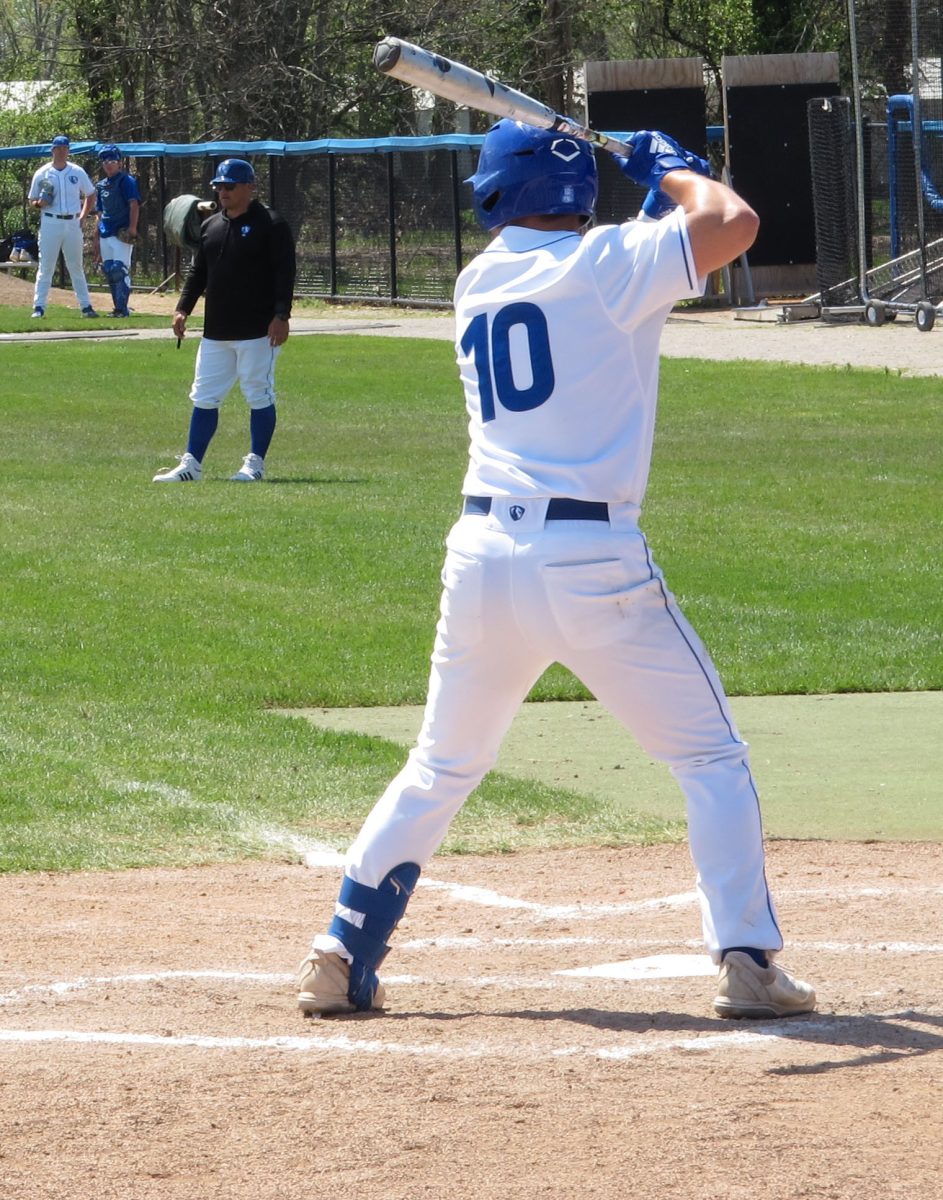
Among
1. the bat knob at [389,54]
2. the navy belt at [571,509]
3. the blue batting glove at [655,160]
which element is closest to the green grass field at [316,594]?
the navy belt at [571,509]

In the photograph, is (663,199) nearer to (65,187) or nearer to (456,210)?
(65,187)

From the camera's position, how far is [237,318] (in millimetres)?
13391

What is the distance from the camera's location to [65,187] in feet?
92.0

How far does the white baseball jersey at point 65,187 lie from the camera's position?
27828mm

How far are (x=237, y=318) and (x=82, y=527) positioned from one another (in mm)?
2273

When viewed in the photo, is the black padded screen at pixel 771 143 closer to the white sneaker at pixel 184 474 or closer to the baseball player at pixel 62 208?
the baseball player at pixel 62 208

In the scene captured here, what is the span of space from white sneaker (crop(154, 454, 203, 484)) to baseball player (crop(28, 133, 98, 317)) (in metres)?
15.3

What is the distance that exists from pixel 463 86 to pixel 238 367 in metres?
9.21

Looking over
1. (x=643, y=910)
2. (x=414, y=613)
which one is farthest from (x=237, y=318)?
(x=643, y=910)

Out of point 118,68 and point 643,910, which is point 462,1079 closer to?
point 643,910

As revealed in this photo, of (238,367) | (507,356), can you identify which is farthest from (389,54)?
(238,367)

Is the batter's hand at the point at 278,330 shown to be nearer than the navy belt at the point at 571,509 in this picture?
No

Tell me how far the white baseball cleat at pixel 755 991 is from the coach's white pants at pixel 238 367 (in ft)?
32.1

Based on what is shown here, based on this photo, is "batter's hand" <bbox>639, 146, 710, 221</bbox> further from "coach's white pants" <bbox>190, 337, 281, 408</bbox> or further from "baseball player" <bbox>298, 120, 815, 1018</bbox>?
"coach's white pants" <bbox>190, 337, 281, 408</bbox>
